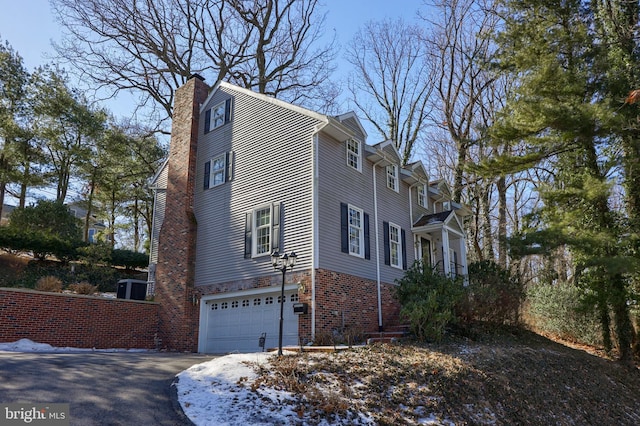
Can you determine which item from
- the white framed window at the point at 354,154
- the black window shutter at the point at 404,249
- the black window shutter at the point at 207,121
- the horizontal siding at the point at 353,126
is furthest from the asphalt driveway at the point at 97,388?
the black window shutter at the point at 207,121

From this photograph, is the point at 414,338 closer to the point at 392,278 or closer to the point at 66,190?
the point at 392,278

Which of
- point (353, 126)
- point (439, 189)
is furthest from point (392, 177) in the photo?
point (439, 189)

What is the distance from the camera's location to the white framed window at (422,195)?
58.0ft

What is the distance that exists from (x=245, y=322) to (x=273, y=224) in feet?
10.1

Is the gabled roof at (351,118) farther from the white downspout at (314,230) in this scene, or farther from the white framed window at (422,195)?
the white framed window at (422,195)

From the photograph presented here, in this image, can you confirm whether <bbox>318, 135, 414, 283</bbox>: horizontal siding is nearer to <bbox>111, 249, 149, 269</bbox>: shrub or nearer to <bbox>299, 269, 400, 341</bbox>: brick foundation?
<bbox>299, 269, 400, 341</bbox>: brick foundation

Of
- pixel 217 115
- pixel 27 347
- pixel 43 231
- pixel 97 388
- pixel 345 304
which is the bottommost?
pixel 97 388

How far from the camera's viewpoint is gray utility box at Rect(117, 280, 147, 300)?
51.8 ft

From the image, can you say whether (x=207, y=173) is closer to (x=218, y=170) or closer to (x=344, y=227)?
(x=218, y=170)

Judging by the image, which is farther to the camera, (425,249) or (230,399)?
(425,249)

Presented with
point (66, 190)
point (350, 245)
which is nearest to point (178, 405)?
point (350, 245)

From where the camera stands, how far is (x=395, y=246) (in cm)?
1498

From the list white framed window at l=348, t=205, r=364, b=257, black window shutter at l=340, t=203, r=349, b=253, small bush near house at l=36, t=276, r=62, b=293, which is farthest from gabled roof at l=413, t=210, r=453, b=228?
small bush near house at l=36, t=276, r=62, b=293

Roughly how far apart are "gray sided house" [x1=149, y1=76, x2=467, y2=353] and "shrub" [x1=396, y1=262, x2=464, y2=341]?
147 cm
